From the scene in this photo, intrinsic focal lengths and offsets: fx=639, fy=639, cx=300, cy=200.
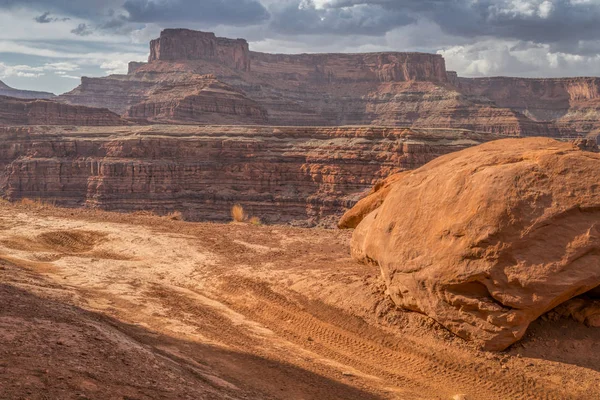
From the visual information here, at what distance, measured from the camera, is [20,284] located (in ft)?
26.9

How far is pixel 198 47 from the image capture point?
119688 mm

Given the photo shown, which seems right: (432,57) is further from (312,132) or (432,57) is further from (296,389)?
(296,389)

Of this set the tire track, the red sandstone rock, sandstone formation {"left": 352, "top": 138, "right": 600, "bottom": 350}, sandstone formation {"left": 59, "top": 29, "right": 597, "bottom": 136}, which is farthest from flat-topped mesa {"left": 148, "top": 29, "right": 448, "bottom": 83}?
sandstone formation {"left": 352, "top": 138, "right": 600, "bottom": 350}

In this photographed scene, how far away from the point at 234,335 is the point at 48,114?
6943 centimetres

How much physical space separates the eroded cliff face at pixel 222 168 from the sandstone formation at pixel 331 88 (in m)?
44.7

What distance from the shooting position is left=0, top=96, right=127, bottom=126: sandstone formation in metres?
70.5

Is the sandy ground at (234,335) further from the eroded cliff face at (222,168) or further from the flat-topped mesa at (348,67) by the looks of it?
the flat-topped mesa at (348,67)

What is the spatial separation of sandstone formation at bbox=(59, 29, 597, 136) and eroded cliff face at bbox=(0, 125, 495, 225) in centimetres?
4468

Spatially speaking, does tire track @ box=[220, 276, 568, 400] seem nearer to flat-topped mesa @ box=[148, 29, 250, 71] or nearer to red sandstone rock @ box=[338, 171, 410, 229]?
red sandstone rock @ box=[338, 171, 410, 229]

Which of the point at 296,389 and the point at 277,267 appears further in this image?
the point at 277,267

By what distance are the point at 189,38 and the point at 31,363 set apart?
11928 centimetres

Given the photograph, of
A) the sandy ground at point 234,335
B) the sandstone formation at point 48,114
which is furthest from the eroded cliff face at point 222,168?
the sandy ground at point 234,335

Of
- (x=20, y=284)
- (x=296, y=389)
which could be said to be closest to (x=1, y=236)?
(x=20, y=284)

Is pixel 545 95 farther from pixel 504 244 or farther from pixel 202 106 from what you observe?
pixel 504 244
